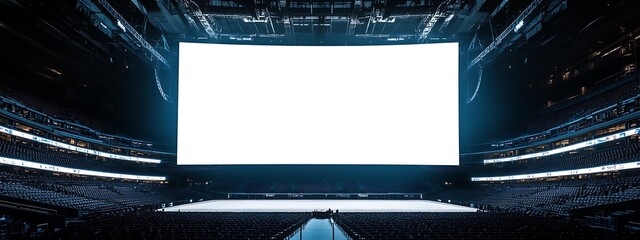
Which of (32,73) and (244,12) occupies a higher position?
(244,12)

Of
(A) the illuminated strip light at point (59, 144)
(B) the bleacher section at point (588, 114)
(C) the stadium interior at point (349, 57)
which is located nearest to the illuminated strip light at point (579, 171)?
(C) the stadium interior at point (349, 57)

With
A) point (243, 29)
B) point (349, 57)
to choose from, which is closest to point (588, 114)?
point (349, 57)

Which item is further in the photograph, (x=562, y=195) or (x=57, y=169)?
(x=57, y=169)

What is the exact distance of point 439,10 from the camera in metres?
30.8

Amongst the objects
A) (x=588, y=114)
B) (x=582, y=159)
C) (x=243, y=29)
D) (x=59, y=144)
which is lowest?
(x=582, y=159)

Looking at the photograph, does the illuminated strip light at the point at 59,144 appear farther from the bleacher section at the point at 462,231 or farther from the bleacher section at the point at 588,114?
the bleacher section at the point at 588,114

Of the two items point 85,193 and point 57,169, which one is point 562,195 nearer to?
point 85,193

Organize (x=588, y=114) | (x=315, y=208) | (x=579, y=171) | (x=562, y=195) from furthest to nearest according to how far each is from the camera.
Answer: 1. (x=588, y=114)
2. (x=579, y=171)
3. (x=315, y=208)
4. (x=562, y=195)

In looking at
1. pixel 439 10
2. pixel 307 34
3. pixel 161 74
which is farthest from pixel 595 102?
pixel 161 74

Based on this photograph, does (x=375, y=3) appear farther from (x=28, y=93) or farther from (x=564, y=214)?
(x=28, y=93)

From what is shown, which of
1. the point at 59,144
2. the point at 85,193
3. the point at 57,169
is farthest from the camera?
the point at 59,144

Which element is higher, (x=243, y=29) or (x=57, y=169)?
(x=243, y=29)

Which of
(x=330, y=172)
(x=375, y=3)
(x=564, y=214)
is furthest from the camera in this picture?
(x=330, y=172)

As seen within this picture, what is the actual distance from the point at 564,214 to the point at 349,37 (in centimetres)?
2284
